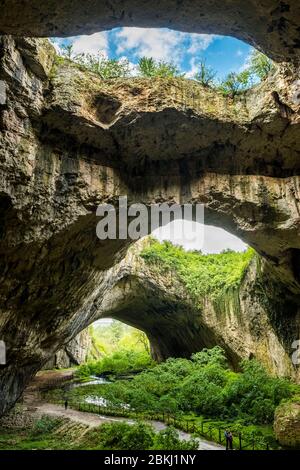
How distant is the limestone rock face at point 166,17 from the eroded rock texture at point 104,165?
2.36 metres

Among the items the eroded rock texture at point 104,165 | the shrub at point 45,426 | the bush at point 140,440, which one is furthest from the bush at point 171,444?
the shrub at point 45,426

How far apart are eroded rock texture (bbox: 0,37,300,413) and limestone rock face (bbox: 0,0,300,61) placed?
7.74 ft

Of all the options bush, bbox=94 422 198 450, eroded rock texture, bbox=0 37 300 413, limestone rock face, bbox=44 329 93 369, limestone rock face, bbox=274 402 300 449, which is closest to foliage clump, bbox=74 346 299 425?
limestone rock face, bbox=274 402 300 449

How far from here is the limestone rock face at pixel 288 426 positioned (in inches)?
328

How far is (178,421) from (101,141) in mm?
8601

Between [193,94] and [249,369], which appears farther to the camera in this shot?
[249,369]

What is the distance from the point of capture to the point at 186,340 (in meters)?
22.3

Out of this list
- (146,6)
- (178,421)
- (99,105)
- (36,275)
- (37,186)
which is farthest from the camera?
(178,421)

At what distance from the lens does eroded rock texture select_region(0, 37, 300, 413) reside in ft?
26.1

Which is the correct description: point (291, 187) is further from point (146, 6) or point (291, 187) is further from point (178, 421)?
point (178, 421)

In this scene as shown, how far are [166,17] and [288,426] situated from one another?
9001 millimetres

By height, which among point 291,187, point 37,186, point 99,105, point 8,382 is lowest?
point 8,382

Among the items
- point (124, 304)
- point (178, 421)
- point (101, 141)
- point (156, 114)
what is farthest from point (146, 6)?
point (124, 304)

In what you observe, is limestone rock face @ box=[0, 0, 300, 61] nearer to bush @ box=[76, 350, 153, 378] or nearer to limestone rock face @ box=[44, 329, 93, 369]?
bush @ box=[76, 350, 153, 378]
